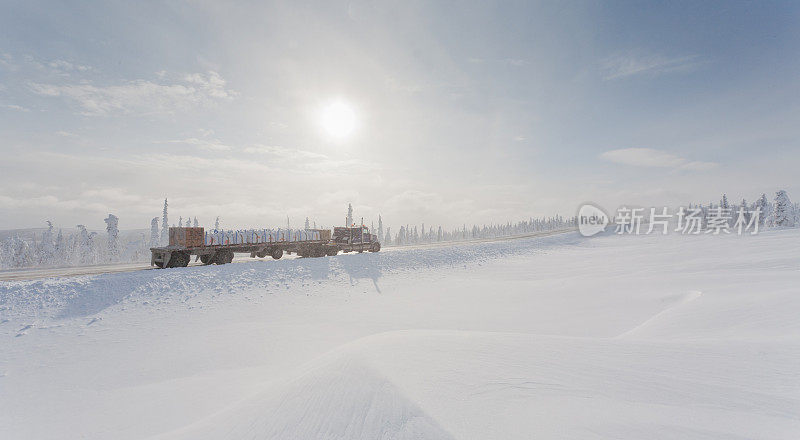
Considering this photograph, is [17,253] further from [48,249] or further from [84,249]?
[84,249]

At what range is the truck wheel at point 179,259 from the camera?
750 inches

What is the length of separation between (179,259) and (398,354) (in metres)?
19.6

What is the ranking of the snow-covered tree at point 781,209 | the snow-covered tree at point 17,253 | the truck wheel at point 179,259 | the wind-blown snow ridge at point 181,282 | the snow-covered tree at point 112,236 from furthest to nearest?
the snow-covered tree at point 781,209
the snow-covered tree at point 17,253
the snow-covered tree at point 112,236
the truck wheel at point 179,259
the wind-blown snow ridge at point 181,282

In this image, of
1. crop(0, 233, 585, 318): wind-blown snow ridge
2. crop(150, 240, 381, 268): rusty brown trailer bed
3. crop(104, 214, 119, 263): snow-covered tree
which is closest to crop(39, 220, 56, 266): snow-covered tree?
crop(104, 214, 119, 263): snow-covered tree

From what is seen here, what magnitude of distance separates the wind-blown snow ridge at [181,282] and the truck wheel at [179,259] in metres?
3.09

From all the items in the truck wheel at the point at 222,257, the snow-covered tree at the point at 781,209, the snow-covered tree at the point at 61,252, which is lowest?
the snow-covered tree at the point at 61,252

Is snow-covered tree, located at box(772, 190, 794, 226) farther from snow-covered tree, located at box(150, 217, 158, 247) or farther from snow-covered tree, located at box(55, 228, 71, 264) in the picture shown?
snow-covered tree, located at box(55, 228, 71, 264)

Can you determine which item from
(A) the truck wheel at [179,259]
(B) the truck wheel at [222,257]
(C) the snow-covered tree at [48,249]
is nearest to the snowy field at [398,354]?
(A) the truck wheel at [179,259]

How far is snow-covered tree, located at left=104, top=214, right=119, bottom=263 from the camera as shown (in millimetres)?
50875

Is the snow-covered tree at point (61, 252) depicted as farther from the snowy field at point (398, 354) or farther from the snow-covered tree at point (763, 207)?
the snow-covered tree at point (763, 207)

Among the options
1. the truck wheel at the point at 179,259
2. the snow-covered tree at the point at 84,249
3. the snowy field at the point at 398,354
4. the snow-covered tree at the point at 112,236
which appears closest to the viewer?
the snowy field at the point at 398,354

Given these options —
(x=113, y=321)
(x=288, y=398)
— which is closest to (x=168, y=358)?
(x=113, y=321)

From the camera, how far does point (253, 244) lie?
2312 cm

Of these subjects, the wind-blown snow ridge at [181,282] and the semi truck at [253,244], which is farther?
the semi truck at [253,244]
